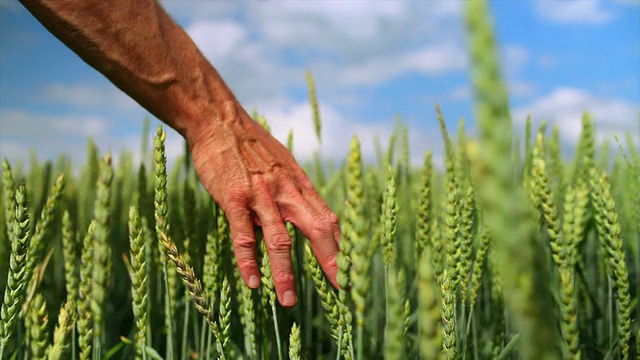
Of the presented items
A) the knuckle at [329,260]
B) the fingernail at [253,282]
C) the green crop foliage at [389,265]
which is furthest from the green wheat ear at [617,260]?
the fingernail at [253,282]

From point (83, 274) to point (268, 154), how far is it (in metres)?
0.45

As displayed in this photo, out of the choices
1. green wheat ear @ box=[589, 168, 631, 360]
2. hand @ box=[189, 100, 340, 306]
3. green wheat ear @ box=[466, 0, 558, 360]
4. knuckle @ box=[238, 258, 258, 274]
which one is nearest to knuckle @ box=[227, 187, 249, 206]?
hand @ box=[189, 100, 340, 306]

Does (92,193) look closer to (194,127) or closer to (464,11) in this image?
(194,127)

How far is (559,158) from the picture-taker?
174cm

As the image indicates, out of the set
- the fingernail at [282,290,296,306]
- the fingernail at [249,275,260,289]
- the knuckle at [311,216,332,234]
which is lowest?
the fingernail at [282,290,296,306]

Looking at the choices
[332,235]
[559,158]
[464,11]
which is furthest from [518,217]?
[559,158]

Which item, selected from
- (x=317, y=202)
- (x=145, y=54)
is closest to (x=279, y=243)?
(x=317, y=202)

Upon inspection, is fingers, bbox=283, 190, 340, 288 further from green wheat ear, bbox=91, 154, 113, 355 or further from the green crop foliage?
green wheat ear, bbox=91, 154, 113, 355

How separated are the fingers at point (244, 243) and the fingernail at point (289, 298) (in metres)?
0.06

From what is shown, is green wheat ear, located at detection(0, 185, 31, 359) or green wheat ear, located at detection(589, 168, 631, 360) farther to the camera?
green wheat ear, located at detection(589, 168, 631, 360)

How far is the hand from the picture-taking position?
1.00m

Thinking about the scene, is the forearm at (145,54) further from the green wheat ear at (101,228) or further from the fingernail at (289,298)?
the green wheat ear at (101,228)

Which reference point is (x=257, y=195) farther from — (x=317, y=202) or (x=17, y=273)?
(x=17, y=273)

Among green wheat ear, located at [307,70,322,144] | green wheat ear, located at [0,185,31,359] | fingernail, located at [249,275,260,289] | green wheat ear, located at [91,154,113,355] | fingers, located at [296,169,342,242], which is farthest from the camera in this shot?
green wheat ear, located at [307,70,322,144]
